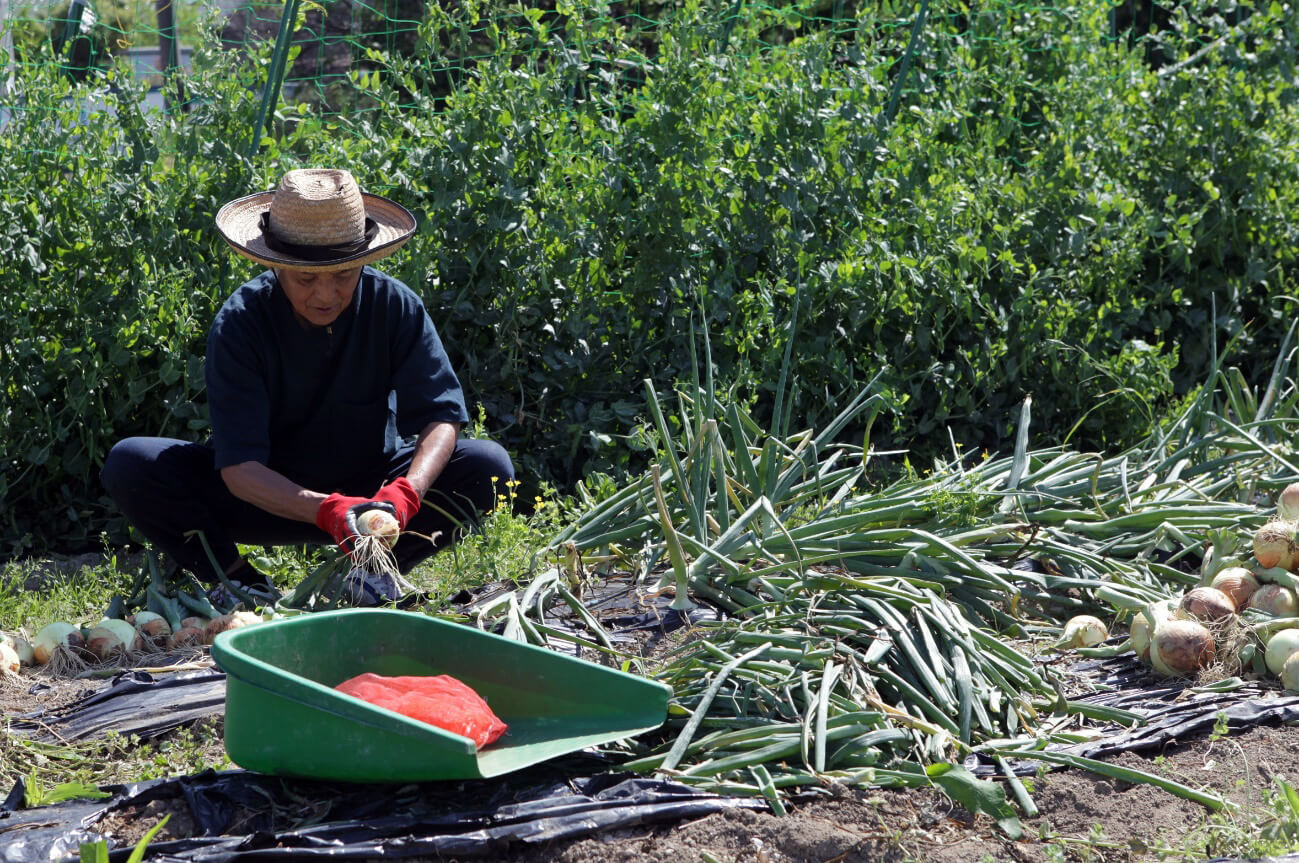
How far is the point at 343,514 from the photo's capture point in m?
3.13

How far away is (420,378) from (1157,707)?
6.59 feet

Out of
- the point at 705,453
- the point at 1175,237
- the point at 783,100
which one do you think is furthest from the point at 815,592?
the point at 1175,237

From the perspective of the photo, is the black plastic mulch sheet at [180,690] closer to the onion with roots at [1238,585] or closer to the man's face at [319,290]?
the man's face at [319,290]

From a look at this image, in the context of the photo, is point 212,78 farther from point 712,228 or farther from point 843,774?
point 843,774

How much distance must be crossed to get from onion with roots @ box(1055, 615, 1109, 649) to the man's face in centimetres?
194

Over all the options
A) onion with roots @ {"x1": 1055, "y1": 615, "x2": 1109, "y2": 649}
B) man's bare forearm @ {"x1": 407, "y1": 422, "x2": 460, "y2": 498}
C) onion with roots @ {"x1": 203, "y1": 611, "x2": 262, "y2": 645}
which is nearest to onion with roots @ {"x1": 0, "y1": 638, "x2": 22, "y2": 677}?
Answer: onion with roots @ {"x1": 203, "y1": 611, "x2": 262, "y2": 645}

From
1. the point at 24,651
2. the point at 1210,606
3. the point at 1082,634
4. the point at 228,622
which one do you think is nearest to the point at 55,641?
the point at 24,651

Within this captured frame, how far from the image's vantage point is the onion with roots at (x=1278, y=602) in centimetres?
299

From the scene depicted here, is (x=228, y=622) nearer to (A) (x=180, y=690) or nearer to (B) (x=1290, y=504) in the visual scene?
(A) (x=180, y=690)

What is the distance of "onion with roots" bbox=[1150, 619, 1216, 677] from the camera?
9.58 feet

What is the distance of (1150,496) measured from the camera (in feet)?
12.0

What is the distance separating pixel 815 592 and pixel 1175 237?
301 centimetres

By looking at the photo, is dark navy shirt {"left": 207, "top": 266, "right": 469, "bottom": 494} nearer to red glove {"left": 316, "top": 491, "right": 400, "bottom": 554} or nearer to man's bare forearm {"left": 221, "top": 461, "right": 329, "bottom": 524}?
man's bare forearm {"left": 221, "top": 461, "right": 329, "bottom": 524}

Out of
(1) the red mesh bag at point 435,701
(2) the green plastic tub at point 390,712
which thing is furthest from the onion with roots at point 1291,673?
(1) the red mesh bag at point 435,701
